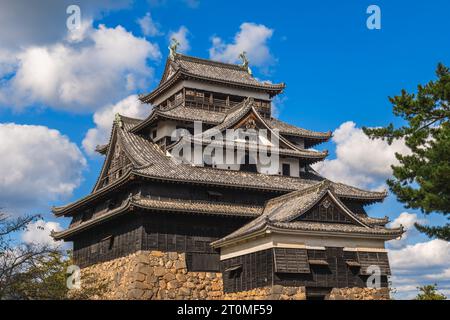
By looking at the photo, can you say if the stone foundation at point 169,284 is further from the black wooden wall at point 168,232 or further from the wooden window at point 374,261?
the wooden window at point 374,261

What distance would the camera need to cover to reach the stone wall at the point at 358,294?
28828 mm

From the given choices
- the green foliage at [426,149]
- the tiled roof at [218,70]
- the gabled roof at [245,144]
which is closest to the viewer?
the green foliage at [426,149]

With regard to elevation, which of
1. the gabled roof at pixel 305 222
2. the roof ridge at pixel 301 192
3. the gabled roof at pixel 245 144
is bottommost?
the gabled roof at pixel 305 222

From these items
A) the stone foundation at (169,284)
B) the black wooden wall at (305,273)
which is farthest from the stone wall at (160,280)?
the black wooden wall at (305,273)

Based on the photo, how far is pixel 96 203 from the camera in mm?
37500

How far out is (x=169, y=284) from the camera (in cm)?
3014

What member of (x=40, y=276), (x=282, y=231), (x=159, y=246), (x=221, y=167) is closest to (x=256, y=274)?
(x=282, y=231)

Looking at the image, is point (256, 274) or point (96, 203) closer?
point (256, 274)

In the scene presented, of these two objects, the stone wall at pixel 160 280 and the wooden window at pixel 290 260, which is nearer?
the wooden window at pixel 290 260

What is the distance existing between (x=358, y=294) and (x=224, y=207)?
28.8ft

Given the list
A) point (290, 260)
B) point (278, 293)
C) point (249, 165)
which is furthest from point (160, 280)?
point (249, 165)

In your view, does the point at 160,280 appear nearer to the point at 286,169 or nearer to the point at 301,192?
the point at 301,192

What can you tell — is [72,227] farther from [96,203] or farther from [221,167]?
[221,167]
